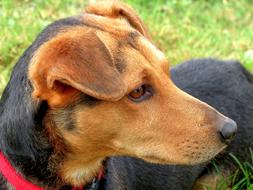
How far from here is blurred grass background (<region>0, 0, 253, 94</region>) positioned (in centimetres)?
662

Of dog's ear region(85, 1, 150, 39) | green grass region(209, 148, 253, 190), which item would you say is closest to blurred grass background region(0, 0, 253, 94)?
green grass region(209, 148, 253, 190)

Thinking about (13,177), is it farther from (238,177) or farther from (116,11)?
(238,177)

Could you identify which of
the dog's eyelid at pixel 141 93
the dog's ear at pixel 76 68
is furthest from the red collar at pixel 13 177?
the dog's eyelid at pixel 141 93

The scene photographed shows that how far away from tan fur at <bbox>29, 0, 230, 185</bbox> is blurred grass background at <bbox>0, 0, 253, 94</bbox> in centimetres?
268

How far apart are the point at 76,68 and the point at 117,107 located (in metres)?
0.43

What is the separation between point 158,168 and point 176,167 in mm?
176

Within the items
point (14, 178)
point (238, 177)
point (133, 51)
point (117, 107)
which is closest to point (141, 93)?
point (117, 107)

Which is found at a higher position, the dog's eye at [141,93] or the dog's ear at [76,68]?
the dog's ear at [76,68]

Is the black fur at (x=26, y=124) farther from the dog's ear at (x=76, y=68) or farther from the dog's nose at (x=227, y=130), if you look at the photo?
the dog's nose at (x=227, y=130)

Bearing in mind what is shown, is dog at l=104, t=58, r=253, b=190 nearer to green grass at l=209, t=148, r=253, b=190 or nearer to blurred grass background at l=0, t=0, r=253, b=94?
green grass at l=209, t=148, r=253, b=190

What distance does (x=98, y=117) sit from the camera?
3404 millimetres

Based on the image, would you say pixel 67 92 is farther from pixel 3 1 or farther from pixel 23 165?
pixel 3 1

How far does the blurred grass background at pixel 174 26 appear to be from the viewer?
6.62 metres

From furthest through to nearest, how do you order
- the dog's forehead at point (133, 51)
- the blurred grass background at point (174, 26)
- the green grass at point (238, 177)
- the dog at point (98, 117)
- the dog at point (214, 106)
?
the blurred grass background at point (174, 26), the green grass at point (238, 177), the dog at point (214, 106), the dog's forehead at point (133, 51), the dog at point (98, 117)
